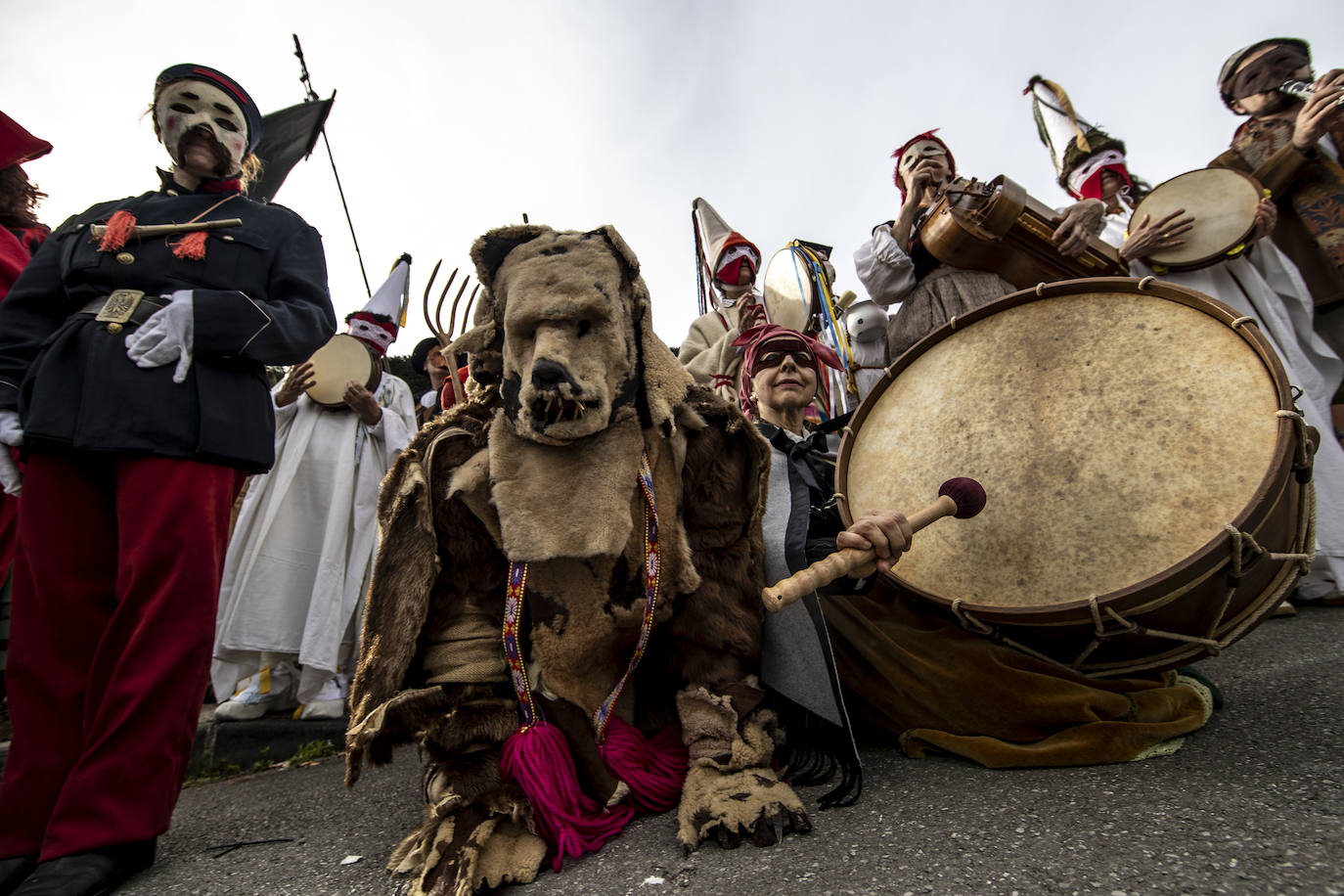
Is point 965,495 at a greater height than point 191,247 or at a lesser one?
lesser

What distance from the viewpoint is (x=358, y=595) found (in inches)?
129

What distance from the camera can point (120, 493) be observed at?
68.0 inches

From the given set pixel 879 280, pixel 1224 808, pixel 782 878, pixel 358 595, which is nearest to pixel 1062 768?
pixel 1224 808

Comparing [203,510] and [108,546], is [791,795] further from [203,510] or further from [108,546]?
[108,546]

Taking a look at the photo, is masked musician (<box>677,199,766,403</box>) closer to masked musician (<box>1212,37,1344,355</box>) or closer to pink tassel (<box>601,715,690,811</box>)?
pink tassel (<box>601,715,690,811</box>)

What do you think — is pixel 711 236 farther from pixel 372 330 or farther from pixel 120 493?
pixel 120 493

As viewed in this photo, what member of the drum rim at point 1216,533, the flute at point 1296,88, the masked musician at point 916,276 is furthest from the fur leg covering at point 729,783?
the flute at point 1296,88

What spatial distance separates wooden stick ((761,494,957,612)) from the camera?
4.42 ft

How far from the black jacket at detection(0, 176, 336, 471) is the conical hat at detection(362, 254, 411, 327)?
193 cm

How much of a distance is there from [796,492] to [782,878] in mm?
1054

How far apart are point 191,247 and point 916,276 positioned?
2647 mm

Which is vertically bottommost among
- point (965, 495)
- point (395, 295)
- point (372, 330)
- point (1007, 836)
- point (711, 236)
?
point (1007, 836)

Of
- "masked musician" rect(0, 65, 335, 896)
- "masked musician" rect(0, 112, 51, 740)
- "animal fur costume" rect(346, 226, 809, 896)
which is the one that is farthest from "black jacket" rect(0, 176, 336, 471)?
"masked musician" rect(0, 112, 51, 740)

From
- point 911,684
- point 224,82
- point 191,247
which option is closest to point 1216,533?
point 911,684
